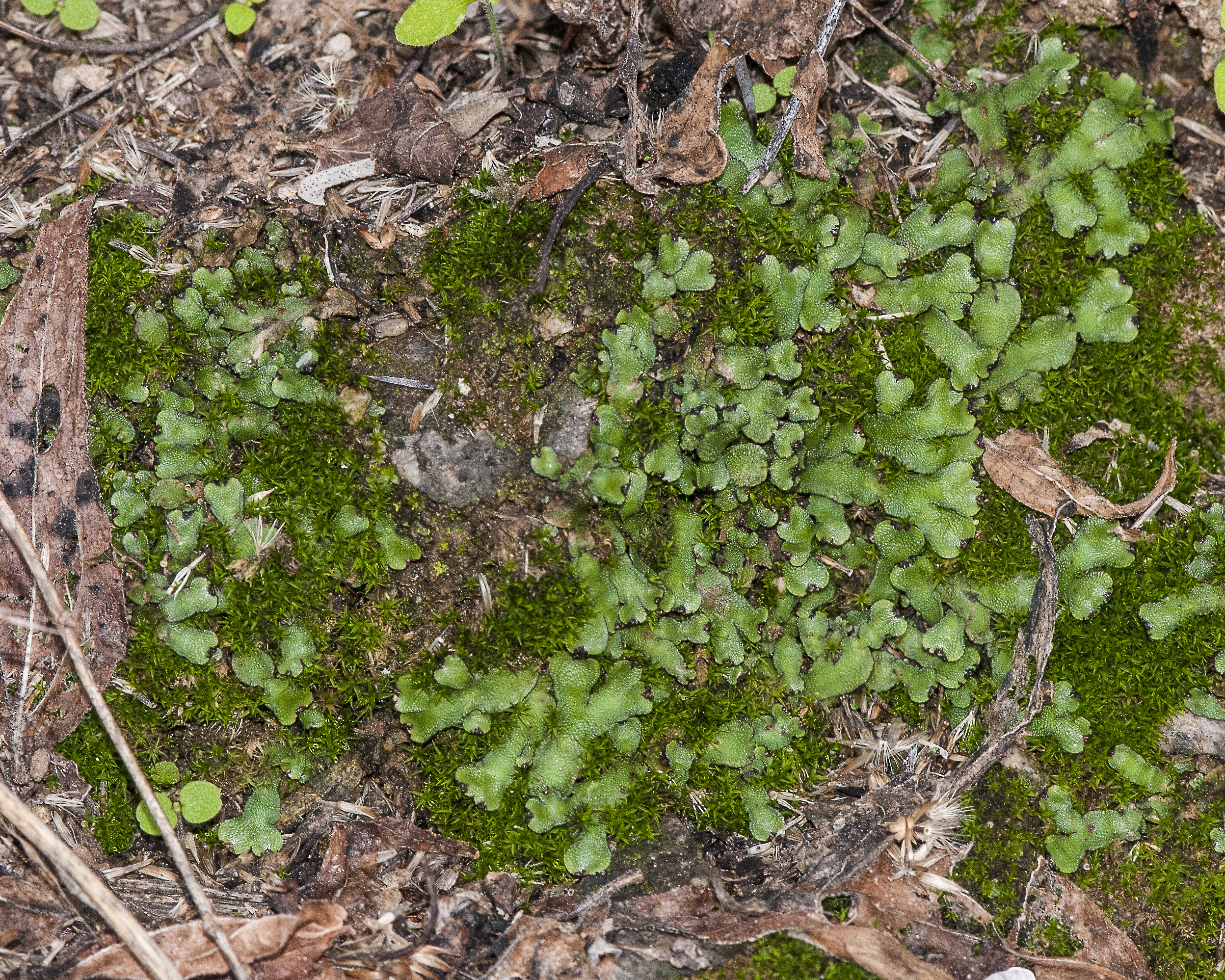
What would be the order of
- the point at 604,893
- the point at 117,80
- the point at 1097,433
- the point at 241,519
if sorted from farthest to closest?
the point at 117,80 < the point at 1097,433 < the point at 241,519 < the point at 604,893

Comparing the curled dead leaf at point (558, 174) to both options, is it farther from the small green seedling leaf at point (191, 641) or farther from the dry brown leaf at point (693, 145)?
the small green seedling leaf at point (191, 641)

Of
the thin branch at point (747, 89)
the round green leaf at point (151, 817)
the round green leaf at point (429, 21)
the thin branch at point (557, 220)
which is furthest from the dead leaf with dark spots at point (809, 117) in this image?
the round green leaf at point (151, 817)

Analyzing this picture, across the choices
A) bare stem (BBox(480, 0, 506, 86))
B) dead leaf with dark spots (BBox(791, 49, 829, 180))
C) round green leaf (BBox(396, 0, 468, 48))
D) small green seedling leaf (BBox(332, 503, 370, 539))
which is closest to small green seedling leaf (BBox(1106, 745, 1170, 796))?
dead leaf with dark spots (BBox(791, 49, 829, 180))

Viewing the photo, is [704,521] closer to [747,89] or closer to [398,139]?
[747,89]

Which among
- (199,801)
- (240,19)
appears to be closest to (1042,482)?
(199,801)

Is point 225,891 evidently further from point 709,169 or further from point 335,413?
point 709,169

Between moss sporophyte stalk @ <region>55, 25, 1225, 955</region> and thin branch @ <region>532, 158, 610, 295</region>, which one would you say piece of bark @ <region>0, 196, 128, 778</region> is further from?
thin branch @ <region>532, 158, 610, 295</region>
